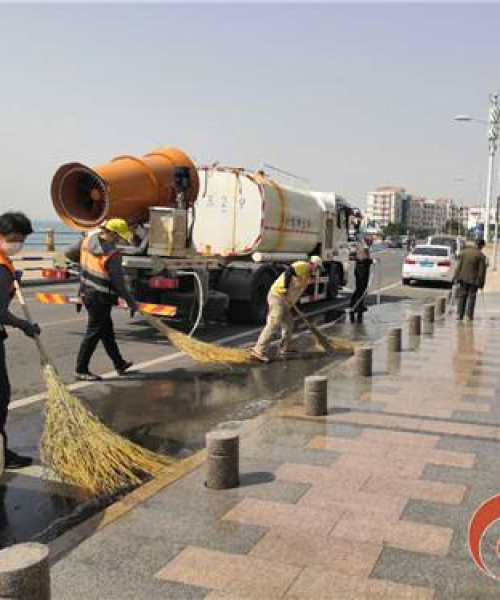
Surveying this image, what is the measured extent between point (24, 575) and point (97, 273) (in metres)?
5.82

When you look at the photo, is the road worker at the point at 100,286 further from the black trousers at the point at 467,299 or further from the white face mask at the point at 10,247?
the black trousers at the point at 467,299

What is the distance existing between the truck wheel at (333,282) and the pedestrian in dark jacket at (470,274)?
4.03m

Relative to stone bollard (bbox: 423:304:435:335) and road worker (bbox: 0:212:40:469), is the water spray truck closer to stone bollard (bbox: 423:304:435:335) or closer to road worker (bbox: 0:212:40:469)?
stone bollard (bbox: 423:304:435:335)

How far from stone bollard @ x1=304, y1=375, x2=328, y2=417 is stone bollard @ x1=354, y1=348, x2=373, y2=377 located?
6.48ft

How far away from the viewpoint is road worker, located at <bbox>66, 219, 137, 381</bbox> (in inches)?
313

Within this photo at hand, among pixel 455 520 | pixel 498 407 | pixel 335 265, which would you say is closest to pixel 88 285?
pixel 498 407

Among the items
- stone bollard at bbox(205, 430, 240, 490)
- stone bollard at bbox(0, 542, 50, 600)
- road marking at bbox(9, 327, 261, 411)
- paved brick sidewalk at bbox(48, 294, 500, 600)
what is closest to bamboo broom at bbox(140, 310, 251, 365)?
road marking at bbox(9, 327, 261, 411)

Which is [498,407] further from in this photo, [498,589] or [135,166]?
[135,166]

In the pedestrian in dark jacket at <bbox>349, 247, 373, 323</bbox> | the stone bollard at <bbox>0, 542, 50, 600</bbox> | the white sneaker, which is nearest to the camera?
the stone bollard at <bbox>0, 542, 50, 600</bbox>

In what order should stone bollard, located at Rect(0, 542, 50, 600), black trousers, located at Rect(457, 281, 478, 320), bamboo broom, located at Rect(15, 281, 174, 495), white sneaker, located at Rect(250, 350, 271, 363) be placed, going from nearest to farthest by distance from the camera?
1. stone bollard, located at Rect(0, 542, 50, 600)
2. bamboo broom, located at Rect(15, 281, 174, 495)
3. white sneaker, located at Rect(250, 350, 271, 363)
4. black trousers, located at Rect(457, 281, 478, 320)

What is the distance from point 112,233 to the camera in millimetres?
8023

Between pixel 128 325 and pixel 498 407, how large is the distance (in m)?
7.16

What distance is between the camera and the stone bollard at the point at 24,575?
2.41 metres

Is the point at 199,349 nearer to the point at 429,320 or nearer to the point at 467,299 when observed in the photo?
the point at 429,320
